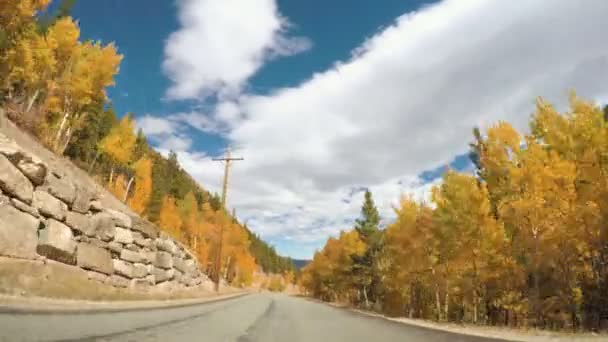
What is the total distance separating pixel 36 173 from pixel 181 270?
1978cm

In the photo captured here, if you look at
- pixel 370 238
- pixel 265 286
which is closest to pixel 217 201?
pixel 265 286

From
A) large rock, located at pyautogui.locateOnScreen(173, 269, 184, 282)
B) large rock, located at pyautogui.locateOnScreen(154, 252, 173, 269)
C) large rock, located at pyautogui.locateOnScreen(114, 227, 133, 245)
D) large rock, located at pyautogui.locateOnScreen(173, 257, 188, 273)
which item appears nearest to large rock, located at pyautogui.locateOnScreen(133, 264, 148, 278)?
large rock, located at pyautogui.locateOnScreen(114, 227, 133, 245)

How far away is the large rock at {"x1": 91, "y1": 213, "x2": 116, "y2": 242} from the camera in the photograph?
1672cm

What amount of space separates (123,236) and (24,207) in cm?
811

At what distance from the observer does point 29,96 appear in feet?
90.4

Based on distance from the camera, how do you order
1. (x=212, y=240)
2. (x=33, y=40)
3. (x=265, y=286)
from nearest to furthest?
(x=33, y=40)
(x=212, y=240)
(x=265, y=286)

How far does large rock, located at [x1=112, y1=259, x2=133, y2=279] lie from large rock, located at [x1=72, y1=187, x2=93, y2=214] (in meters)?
3.17

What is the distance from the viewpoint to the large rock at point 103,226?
16.7 m

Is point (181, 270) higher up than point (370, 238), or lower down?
lower down

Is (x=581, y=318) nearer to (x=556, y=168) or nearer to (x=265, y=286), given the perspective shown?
(x=556, y=168)

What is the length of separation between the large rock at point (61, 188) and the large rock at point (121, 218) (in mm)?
3647

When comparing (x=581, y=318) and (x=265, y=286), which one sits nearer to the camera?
(x=581, y=318)

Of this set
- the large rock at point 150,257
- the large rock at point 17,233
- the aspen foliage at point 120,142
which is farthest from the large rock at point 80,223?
the aspen foliage at point 120,142

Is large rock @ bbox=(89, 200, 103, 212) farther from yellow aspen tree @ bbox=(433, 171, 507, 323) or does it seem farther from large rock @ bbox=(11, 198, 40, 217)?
yellow aspen tree @ bbox=(433, 171, 507, 323)
